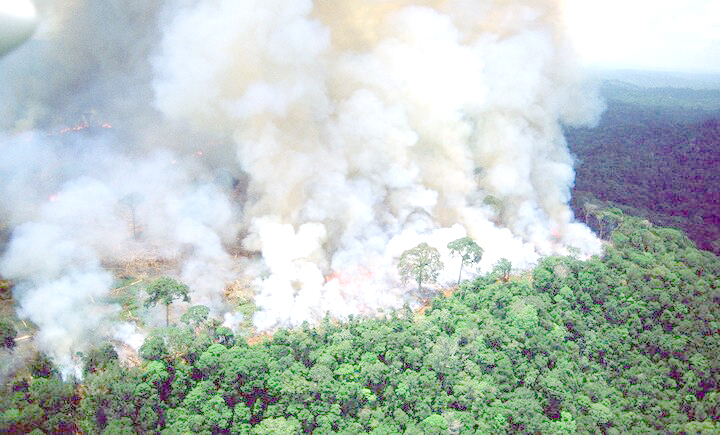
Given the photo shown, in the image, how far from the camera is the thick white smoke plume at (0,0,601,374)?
2822 cm

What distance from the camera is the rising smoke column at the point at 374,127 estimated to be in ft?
97.7

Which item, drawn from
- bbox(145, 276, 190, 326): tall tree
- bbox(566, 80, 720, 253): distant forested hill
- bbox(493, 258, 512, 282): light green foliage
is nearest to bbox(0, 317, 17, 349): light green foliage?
bbox(145, 276, 190, 326): tall tree

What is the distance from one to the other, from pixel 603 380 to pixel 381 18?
28.0 m

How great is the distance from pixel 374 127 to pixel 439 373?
1784 cm

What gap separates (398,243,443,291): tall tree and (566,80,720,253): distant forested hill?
69.5 feet

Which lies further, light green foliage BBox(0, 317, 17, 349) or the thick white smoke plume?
the thick white smoke plume

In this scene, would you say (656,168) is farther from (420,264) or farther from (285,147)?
(285,147)

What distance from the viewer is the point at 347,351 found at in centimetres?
2238

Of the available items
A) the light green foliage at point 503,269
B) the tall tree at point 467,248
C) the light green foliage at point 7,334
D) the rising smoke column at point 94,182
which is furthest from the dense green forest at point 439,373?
the rising smoke column at point 94,182

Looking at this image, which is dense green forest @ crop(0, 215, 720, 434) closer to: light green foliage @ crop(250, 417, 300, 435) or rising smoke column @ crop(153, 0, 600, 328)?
light green foliage @ crop(250, 417, 300, 435)

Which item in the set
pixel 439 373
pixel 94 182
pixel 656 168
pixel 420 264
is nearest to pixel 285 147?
pixel 420 264

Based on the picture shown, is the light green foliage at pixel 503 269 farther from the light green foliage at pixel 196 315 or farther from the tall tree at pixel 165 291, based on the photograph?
the tall tree at pixel 165 291

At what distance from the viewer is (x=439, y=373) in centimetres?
2247

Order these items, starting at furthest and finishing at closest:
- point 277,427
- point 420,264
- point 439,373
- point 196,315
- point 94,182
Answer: point 94,182 → point 420,264 → point 439,373 → point 196,315 → point 277,427
